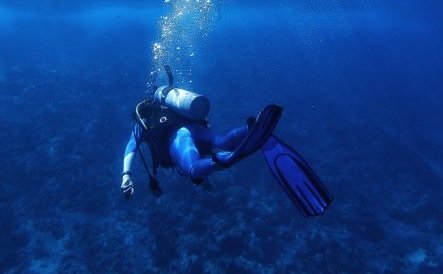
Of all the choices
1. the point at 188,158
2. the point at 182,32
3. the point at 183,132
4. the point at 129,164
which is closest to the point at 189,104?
the point at 183,132

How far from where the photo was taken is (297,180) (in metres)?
3.75

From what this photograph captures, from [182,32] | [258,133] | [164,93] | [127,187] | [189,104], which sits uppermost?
[182,32]

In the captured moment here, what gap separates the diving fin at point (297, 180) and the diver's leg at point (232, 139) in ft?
2.18

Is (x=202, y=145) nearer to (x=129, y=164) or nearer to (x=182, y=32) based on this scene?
(x=129, y=164)

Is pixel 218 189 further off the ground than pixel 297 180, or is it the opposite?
pixel 297 180

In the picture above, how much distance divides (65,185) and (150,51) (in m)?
24.1

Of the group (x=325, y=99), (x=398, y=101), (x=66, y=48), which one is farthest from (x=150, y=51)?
(x=398, y=101)

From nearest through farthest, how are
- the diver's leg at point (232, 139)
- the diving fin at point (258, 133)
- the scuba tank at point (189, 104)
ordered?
the diving fin at point (258, 133), the diver's leg at point (232, 139), the scuba tank at point (189, 104)

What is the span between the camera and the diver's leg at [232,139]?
4.50 meters

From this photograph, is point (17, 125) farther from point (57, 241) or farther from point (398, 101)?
point (398, 101)

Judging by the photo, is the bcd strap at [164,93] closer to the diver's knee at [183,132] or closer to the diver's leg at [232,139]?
the diver's knee at [183,132]

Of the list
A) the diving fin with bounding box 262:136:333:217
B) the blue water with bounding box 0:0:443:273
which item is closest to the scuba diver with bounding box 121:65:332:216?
the diving fin with bounding box 262:136:333:217

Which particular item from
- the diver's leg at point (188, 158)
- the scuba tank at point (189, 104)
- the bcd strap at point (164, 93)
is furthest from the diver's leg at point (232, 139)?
the bcd strap at point (164, 93)

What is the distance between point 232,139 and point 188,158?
0.65 m
